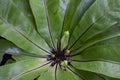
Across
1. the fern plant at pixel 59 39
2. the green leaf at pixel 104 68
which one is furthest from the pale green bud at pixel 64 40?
the green leaf at pixel 104 68

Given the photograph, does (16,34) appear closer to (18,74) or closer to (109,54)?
(18,74)

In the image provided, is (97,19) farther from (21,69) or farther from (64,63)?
(21,69)

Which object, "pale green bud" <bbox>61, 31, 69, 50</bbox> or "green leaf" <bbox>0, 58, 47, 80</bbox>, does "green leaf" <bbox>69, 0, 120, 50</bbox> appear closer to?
"pale green bud" <bbox>61, 31, 69, 50</bbox>

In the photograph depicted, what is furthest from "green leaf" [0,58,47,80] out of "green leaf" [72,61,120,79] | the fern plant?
"green leaf" [72,61,120,79]

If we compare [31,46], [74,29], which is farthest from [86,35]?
[31,46]

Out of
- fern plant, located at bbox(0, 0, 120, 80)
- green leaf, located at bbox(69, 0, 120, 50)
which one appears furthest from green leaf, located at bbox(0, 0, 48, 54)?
green leaf, located at bbox(69, 0, 120, 50)

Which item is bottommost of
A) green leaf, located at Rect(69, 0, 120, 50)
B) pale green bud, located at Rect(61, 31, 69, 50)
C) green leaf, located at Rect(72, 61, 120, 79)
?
green leaf, located at Rect(72, 61, 120, 79)

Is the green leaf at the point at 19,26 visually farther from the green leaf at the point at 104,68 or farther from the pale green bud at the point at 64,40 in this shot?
the green leaf at the point at 104,68

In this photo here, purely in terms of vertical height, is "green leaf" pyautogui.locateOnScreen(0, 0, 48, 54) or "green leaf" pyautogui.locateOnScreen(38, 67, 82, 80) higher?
"green leaf" pyautogui.locateOnScreen(0, 0, 48, 54)
